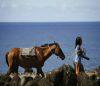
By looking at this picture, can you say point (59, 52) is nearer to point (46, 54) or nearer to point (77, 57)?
point (46, 54)

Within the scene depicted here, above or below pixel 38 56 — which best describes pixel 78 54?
above

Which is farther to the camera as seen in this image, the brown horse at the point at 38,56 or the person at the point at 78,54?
the brown horse at the point at 38,56

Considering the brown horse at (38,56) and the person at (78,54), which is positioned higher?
the person at (78,54)

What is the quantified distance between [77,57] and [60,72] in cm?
82

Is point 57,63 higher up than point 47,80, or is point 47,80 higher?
point 47,80

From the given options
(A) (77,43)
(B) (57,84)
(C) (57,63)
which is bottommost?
(C) (57,63)

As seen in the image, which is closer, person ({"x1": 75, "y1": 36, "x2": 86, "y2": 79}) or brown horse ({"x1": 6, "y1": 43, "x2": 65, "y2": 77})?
person ({"x1": 75, "y1": 36, "x2": 86, "y2": 79})

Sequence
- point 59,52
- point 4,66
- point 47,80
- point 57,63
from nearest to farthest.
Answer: point 47,80
point 59,52
point 4,66
point 57,63

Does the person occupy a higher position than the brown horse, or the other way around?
the person

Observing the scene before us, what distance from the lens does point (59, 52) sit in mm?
19953

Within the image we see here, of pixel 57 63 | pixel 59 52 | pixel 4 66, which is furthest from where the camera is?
pixel 57 63

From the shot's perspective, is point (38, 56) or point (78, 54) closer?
point (78, 54)

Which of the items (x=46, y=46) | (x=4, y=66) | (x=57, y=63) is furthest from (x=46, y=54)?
(x=57, y=63)

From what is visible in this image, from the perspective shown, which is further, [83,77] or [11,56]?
[11,56]
